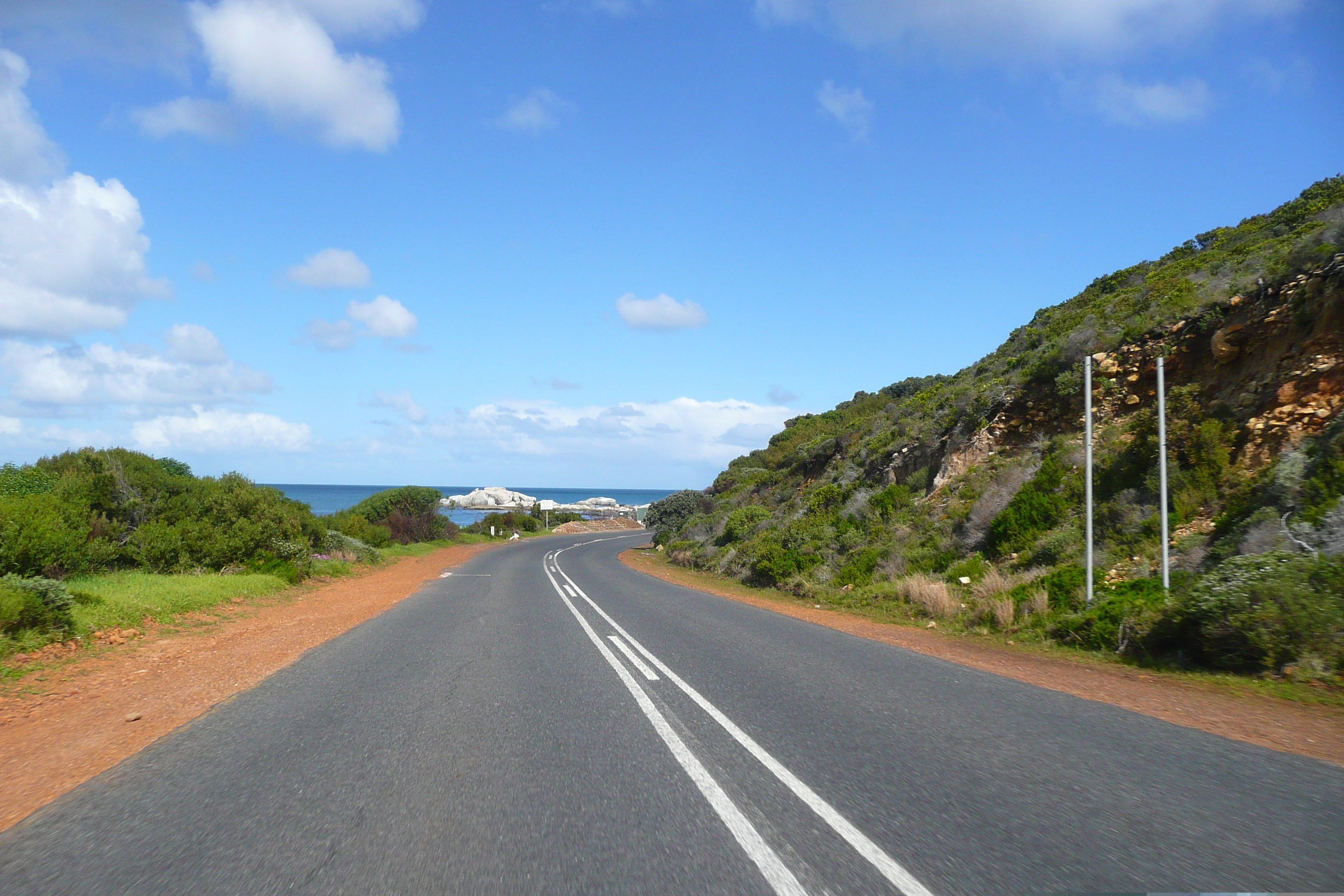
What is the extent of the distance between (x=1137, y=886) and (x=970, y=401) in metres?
20.0

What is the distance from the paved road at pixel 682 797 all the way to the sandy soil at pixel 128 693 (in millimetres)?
338

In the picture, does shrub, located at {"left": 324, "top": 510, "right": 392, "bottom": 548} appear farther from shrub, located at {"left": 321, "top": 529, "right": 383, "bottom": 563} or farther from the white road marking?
the white road marking

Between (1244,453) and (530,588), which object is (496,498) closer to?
(530,588)

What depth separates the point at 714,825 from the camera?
4.02 meters

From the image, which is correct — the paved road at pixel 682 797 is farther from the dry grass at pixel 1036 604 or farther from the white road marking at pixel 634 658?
the dry grass at pixel 1036 604

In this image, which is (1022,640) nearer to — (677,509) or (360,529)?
(360,529)

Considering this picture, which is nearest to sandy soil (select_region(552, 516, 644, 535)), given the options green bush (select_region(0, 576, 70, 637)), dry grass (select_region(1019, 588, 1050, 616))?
green bush (select_region(0, 576, 70, 637))

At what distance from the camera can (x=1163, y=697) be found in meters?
7.25

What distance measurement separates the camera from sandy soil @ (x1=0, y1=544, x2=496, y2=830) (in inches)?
210

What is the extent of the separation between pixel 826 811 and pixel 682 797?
0.84 meters

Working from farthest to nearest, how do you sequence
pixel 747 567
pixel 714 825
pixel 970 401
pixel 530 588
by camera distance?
1. pixel 747 567
2. pixel 970 401
3. pixel 530 588
4. pixel 714 825

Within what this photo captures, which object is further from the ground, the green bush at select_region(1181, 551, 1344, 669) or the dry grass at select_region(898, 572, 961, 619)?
the green bush at select_region(1181, 551, 1344, 669)

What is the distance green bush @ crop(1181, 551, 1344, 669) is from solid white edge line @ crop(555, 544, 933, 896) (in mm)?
5862

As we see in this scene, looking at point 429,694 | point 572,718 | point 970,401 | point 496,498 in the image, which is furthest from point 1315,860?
point 496,498
